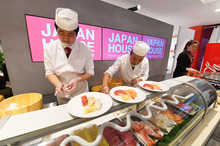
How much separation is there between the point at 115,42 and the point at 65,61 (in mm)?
2197

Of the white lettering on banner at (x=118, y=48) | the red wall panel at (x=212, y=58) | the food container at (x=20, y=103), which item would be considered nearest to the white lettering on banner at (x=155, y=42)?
the white lettering on banner at (x=118, y=48)

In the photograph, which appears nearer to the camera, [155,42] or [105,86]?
[105,86]

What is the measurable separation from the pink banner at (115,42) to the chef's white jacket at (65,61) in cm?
156

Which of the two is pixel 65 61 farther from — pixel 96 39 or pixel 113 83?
pixel 96 39

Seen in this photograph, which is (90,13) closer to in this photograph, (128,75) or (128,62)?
(128,62)

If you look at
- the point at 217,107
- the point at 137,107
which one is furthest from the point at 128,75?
the point at 217,107

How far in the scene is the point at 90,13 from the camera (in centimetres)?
266

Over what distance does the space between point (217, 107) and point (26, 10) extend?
4233 mm

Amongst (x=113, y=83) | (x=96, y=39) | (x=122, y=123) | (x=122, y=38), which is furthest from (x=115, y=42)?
(x=122, y=123)

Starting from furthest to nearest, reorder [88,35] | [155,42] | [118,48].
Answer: [155,42] < [118,48] < [88,35]

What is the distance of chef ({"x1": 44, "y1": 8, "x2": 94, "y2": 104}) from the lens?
125cm

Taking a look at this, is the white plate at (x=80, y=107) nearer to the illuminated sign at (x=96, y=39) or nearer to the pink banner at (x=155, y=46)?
the illuminated sign at (x=96, y=39)

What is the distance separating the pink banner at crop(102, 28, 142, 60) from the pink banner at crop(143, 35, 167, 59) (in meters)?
0.77

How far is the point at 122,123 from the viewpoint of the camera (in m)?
1.04
